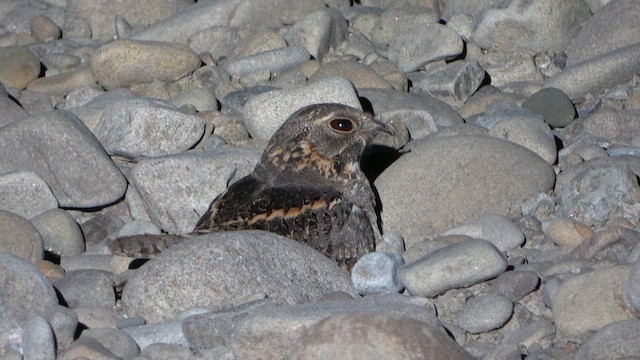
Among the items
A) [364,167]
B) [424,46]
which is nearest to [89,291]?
[364,167]

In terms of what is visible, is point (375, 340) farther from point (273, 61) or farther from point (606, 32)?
point (273, 61)

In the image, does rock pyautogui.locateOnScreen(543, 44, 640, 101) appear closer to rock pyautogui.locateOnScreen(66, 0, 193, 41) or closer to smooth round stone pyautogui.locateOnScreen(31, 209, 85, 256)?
smooth round stone pyautogui.locateOnScreen(31, 209, 85, 256)

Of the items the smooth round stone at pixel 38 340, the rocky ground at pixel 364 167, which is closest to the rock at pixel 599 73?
the rocky ground at pixel 364 167

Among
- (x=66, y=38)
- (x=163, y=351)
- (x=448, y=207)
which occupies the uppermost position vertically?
(x=163, y=351)

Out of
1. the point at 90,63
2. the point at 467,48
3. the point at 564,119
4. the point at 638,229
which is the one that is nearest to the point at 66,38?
the point at 90,63

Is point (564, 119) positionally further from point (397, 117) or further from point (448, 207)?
point (448, 207)

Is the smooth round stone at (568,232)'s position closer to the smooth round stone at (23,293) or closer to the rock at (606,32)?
the smooth round stone at (23,293)
